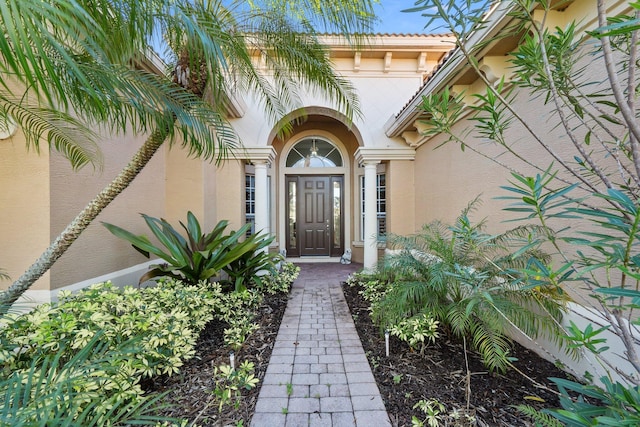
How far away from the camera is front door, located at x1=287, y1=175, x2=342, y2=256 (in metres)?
7.62

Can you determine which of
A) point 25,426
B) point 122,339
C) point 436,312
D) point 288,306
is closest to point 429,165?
point 436,312

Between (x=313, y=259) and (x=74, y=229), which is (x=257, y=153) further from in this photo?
(x=74, y=229)

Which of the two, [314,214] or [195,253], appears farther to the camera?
[314,214]

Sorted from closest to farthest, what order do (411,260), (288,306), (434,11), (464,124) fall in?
1. (434,11)
2. (411,260)
3. (464,124)
4. (288,306)

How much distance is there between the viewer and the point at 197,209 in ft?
16.3

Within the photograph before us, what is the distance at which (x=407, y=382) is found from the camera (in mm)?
2279

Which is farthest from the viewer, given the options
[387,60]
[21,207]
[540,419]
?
[387,60]

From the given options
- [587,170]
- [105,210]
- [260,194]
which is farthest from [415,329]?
[260,194]

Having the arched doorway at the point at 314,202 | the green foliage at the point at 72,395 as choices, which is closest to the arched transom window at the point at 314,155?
the arched doorway at the point at 314,202

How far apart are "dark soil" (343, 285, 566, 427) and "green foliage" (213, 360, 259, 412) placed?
3.39ft

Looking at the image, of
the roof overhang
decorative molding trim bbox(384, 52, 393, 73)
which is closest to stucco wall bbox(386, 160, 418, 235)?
the roof overhang

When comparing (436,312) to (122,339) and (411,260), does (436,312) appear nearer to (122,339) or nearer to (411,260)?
(411,260)

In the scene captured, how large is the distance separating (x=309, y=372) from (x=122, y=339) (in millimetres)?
1504

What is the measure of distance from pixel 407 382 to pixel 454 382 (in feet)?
1.22
